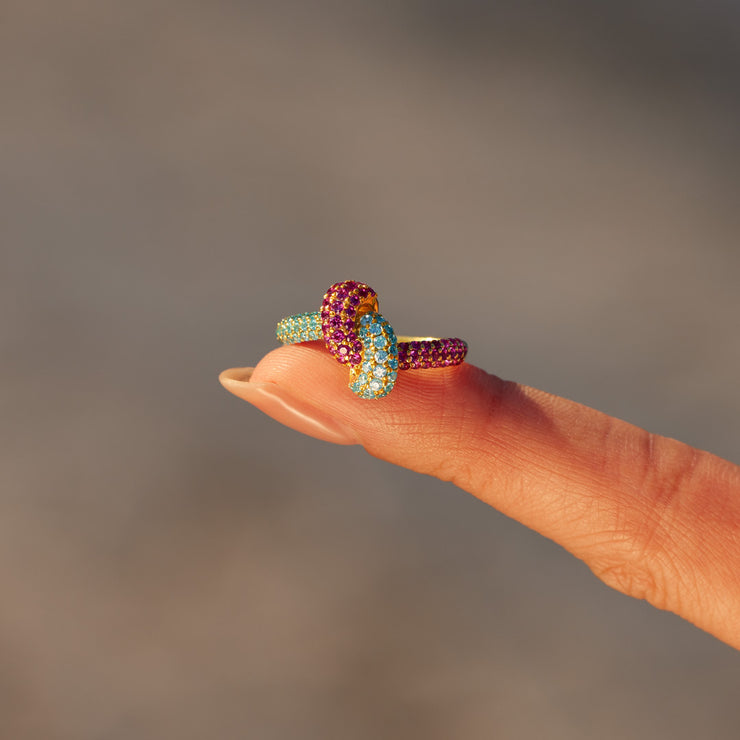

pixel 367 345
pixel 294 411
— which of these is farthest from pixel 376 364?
pixel 294 411

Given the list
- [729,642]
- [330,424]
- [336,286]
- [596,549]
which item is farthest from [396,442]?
[729,642]

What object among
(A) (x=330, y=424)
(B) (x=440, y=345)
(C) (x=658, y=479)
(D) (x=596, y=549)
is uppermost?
(B) (x=440, y=345)

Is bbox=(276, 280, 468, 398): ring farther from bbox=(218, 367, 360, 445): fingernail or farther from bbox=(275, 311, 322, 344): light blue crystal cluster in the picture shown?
bbox=(218, 367, 360, 445): fingernail

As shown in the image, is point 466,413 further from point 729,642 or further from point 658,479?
point 729,642

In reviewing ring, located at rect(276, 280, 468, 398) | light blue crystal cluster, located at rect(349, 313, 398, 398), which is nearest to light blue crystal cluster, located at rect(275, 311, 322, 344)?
ring, located at rect(276, 280, 468, 398)

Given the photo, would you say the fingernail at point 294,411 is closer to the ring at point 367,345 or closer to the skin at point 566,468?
the skin at point 566,468

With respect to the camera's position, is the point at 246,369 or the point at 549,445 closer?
the point at 549,445
